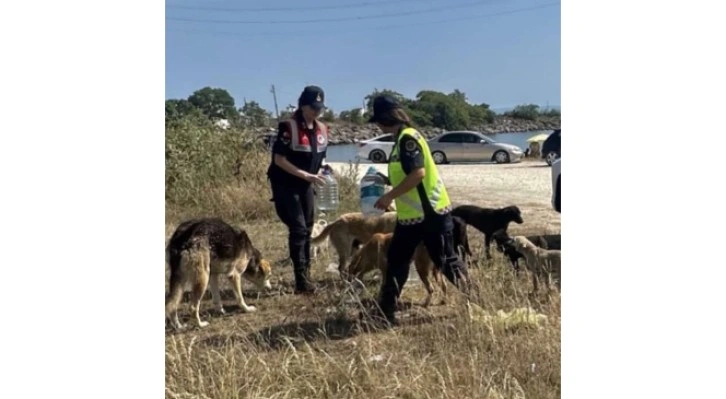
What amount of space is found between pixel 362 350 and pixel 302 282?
183 centimetres

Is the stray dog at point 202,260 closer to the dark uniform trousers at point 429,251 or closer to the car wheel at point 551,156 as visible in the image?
the dark uniform trousers at point 429,251

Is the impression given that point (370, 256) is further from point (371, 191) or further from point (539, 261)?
point (371, 191)

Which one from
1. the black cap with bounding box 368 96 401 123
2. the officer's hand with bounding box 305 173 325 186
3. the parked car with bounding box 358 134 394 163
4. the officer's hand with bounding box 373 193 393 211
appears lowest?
the officer's hand with bounding box 373 193 393 211

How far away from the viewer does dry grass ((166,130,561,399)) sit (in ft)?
11.8

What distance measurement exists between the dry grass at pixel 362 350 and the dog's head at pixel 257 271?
13 cm

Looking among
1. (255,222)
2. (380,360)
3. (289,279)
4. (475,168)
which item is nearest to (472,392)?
(380,360)

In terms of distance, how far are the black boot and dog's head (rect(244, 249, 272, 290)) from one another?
0.26m

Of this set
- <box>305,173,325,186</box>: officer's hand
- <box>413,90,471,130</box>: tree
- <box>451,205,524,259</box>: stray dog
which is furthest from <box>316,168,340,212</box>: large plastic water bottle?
<box>413,90,471,130</box>: tree

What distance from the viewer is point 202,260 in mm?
4914

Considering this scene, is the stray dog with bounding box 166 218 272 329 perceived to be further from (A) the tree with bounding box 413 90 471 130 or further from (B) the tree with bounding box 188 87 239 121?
(A) the tree with bounding box 413 90 471 130

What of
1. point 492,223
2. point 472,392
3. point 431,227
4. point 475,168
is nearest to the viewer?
point 472,392

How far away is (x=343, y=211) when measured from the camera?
9.87 metres

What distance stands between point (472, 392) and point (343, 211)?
6.46 m

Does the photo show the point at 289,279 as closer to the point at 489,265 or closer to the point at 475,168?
the point at 489,265
